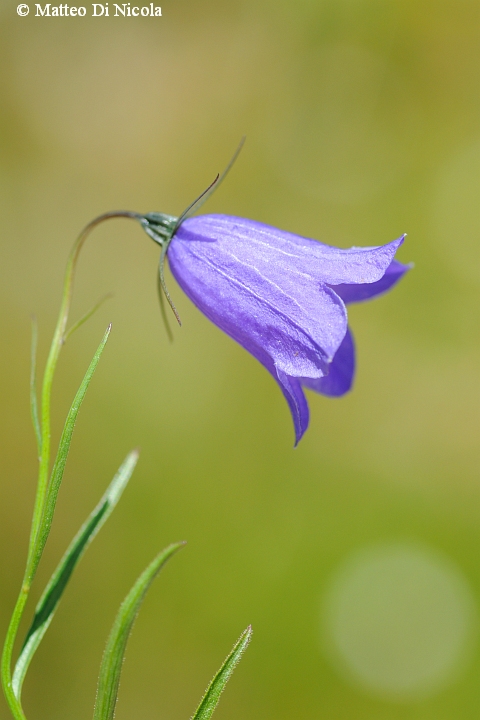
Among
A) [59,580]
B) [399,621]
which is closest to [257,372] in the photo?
[399,621]

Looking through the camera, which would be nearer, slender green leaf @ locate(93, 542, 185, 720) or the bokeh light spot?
slender green leaf @ locate(93, 542, 185, 720)

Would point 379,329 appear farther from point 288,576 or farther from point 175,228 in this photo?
point 175,228

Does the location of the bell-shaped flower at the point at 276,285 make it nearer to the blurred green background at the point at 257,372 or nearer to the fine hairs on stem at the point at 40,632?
the fine hairs on stem at the point at 40,632

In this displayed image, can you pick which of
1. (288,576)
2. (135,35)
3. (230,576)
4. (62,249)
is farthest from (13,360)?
(135,35)

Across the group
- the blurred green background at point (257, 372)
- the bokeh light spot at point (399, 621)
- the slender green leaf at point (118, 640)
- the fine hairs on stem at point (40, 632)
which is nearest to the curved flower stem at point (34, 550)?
the fine hairs on stem at point (40, 632)

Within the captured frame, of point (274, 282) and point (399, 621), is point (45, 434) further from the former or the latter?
point (399, 621)

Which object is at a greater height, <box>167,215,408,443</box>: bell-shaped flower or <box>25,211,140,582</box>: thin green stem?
<box>167,215,408,443</box>: bell-shaped flower

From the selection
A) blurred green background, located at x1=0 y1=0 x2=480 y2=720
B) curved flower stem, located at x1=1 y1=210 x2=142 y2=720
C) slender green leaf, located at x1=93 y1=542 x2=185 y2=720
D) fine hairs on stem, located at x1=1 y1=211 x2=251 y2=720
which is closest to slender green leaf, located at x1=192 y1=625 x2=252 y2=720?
fine hairs on stem, located at x1=1 y1=211 x2=251 y2=720

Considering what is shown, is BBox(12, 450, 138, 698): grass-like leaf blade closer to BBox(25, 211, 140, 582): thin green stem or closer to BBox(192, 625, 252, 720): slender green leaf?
BBox(25, 211, 140, 582): thin green stem
